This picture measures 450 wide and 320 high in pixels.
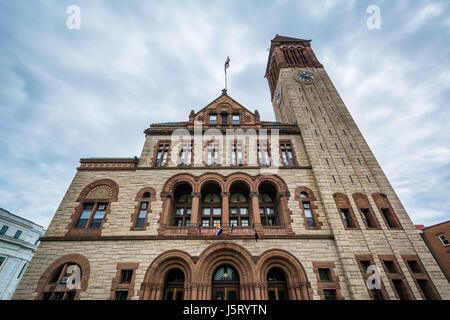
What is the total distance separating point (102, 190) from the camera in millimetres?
16656

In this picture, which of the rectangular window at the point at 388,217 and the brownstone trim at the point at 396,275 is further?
the rectangular window at the point at 388,217

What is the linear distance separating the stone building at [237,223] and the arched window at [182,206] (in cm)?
10

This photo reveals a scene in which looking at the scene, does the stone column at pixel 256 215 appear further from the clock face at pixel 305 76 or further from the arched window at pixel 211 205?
the clock face at pixel 305 76

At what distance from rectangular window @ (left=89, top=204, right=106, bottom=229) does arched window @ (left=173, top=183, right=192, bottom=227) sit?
5.86 metres

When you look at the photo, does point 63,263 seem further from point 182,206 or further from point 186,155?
point 186,155

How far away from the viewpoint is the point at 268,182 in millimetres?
17281

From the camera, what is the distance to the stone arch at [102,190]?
53.3ft

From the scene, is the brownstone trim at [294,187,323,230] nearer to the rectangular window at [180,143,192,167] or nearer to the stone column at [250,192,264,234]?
the stone column at [250,192,264,234]

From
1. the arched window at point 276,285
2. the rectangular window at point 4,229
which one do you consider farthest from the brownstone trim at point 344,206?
the rectangular window at point 4,229

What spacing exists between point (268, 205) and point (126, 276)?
41.7 feet

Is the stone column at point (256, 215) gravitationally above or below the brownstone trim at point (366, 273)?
above

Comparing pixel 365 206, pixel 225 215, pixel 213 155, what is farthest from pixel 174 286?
pixel 365 206
